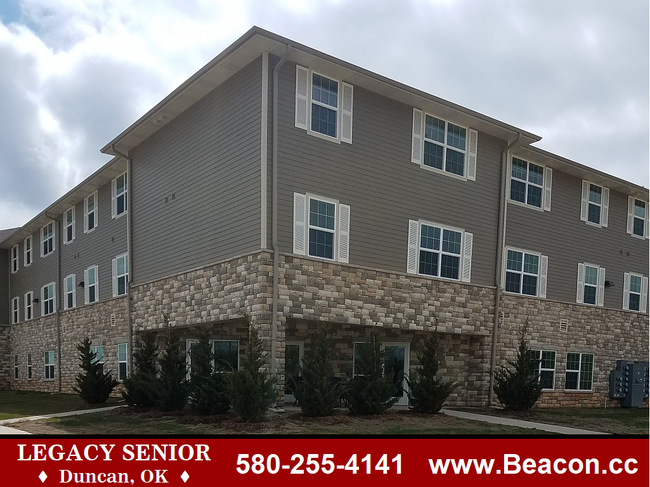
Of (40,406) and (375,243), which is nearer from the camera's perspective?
(375,243)

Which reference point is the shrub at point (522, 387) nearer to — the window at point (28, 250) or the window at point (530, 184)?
the window at point (530, 184)

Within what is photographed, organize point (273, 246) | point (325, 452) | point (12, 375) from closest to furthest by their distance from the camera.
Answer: point (325, 452) < point (273, 246) < point (12, 375)

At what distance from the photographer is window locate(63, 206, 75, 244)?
84.0 ft

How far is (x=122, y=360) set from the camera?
20109 millimetres

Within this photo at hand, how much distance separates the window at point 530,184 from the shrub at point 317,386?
9.08m

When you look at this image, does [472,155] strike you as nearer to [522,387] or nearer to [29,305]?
[522,387]

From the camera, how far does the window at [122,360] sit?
19875 millimetres

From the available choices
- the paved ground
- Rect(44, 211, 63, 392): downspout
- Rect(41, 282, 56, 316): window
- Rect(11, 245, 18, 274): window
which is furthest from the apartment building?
Rect(11, 245, 18, 274): window

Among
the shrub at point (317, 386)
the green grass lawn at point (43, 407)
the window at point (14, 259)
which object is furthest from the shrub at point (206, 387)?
the window at point (14, 259)

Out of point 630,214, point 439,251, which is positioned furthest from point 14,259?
point 630,214

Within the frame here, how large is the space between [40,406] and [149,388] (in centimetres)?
634

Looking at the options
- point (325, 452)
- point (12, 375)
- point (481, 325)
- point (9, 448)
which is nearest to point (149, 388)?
point (9, 448)

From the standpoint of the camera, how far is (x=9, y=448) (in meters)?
8.95

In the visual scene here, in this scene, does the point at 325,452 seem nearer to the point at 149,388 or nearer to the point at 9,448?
the point at 9,448
